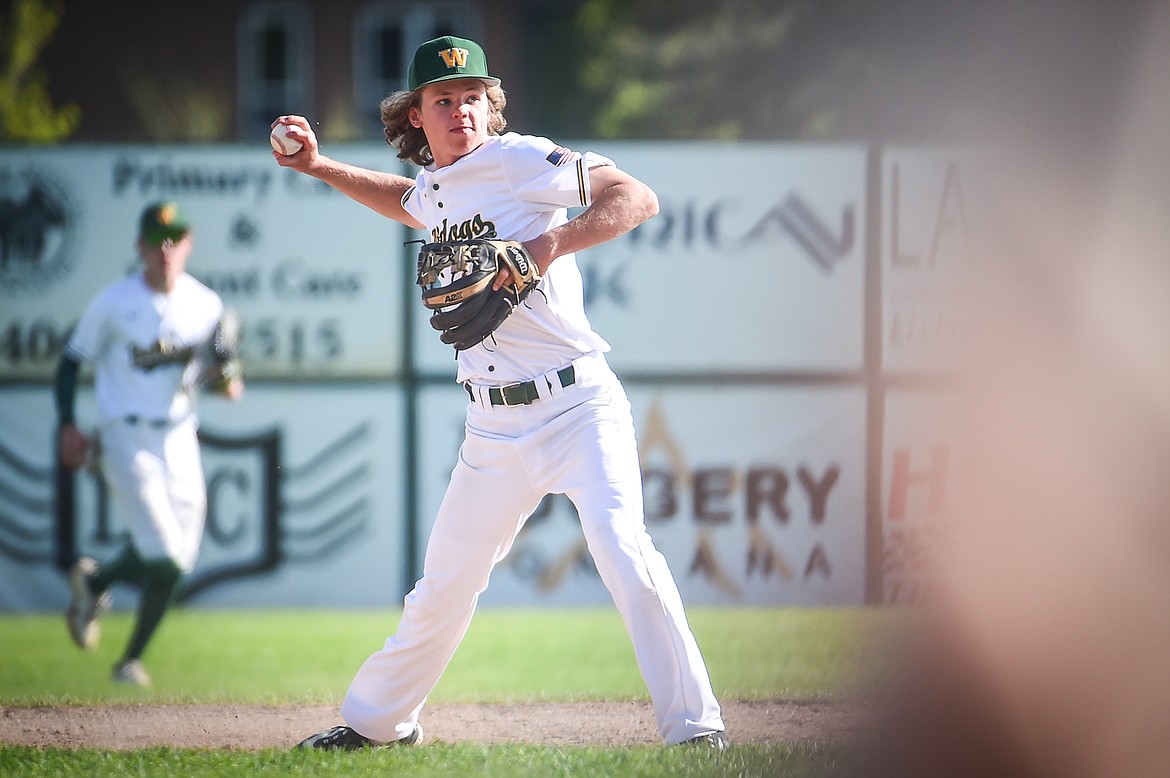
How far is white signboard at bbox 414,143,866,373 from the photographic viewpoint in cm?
892

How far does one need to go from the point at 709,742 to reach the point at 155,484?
357 cm

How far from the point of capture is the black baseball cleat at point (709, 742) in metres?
4.04

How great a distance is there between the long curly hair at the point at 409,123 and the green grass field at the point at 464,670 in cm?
191

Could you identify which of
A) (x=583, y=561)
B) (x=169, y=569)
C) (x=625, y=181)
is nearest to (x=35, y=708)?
(x=169, y=569)

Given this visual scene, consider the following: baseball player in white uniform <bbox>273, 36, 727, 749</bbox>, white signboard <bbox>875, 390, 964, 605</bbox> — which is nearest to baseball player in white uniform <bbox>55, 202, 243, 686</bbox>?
baseball player in white uniform <bbox>273, 36, 727, 749</bbox>

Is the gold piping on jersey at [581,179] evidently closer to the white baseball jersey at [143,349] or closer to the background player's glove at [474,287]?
the background player's glove at [474,287]

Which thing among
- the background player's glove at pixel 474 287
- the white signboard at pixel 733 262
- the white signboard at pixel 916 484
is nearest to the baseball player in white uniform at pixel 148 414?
the white signboard at pixel 733 262

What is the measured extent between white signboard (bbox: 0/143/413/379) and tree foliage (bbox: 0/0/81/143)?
8516mm

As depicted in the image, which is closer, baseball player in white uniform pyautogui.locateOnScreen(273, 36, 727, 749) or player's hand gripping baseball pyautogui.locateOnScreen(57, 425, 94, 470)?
baseball player in white uniform pyautogui.locateOnScreen(273, 36, 727, 749)

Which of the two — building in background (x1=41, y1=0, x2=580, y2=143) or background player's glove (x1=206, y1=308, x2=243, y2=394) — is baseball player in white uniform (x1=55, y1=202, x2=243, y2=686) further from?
building in background (x1=41, y1=0, x2=580, y2=143)

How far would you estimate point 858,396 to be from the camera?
8.83 metres

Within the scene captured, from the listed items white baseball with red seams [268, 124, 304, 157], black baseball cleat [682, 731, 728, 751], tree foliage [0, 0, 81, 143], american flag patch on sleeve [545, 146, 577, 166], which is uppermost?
tree foliage [0, 0, 81, 143]

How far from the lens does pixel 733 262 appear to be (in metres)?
8.98

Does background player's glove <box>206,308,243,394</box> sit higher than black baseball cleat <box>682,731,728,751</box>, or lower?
higher
